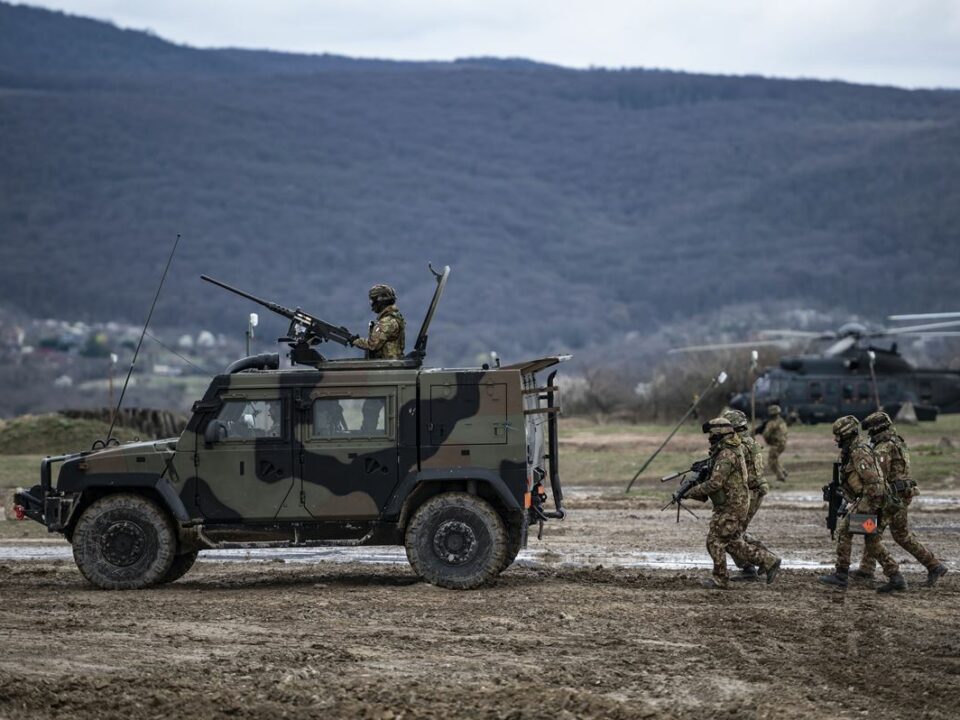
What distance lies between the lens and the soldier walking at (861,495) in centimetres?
1516

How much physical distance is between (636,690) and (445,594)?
4144 millimetres

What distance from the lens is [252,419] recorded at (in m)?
15.5

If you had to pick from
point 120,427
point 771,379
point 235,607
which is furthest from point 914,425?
point 235,607

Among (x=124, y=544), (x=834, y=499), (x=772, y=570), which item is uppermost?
(x=834, y=499)

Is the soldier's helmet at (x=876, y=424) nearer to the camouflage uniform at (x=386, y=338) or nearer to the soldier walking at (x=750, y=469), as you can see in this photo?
the soldier walking at (x=750, y=469)

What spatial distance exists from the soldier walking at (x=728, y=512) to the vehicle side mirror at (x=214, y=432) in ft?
14.6

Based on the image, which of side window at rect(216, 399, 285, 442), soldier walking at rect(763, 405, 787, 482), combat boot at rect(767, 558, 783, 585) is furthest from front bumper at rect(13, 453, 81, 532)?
soldier walking at rect(763, 405, 787, 482)

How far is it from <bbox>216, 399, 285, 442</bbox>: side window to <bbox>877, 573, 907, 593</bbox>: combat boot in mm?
5764

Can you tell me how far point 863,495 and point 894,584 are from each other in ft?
2.87

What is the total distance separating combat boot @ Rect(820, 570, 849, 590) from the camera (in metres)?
15.4

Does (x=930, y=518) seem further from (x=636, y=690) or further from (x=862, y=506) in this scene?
(x=636, y=690)

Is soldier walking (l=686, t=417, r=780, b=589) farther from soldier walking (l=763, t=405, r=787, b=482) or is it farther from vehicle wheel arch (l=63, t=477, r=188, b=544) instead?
soldier walking (l=763, t=405, r=787, b=482)

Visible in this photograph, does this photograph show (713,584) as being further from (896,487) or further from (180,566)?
(180,566)

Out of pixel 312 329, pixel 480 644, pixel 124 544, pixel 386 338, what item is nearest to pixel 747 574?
pixel 386 338
